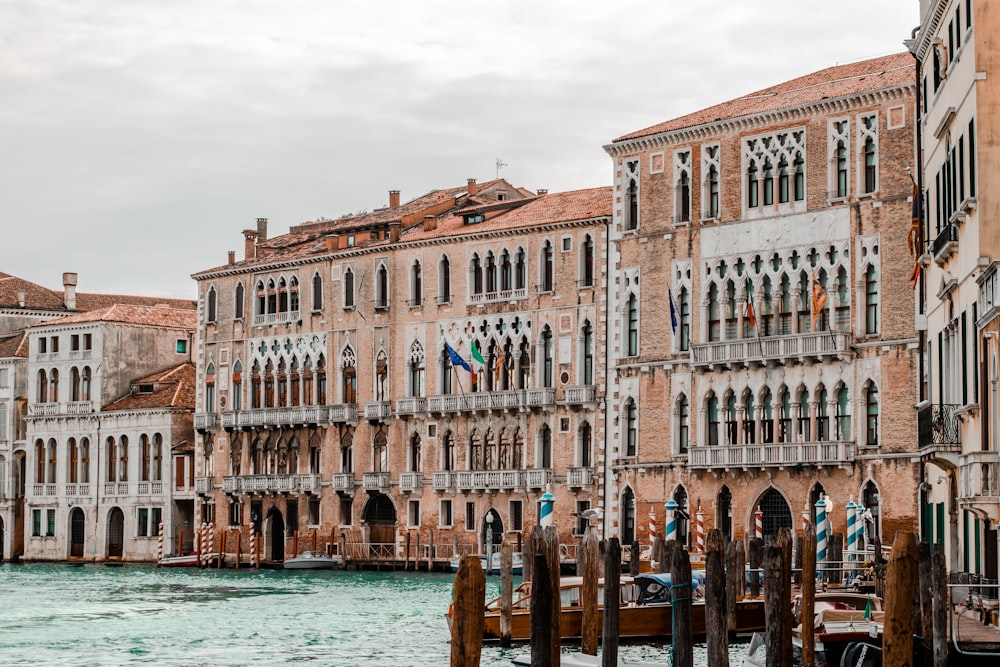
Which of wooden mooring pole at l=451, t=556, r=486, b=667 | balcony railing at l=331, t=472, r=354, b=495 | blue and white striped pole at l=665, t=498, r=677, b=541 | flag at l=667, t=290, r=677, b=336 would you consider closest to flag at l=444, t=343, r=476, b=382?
balcony railing at l=331, t=472, r=354, b=495

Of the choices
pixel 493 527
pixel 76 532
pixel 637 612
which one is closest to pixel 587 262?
pixel 493 527

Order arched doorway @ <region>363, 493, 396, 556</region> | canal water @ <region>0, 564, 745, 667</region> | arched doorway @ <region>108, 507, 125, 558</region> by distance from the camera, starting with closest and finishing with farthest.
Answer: canal water @ <region>0, 564, 745, 667</region>, arched doorway @ <region>363, 493, 396, 556</region>, arched doorway @ <region>108, 507, 125, 558</region>

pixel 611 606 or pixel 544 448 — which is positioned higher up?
pixel 544 448

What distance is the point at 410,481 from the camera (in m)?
48.7

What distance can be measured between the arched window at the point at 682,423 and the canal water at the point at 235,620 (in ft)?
19.0

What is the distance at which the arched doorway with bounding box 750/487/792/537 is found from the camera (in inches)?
1606

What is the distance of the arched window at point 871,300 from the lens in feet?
130

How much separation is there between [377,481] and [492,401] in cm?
414

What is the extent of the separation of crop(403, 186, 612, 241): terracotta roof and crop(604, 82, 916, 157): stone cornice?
1.85 metres

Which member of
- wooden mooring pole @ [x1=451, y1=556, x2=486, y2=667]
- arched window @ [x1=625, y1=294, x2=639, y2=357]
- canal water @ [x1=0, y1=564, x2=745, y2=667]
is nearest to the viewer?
wooden mooring pole @ [x1=451, y1=556, x2=486, y2=667]

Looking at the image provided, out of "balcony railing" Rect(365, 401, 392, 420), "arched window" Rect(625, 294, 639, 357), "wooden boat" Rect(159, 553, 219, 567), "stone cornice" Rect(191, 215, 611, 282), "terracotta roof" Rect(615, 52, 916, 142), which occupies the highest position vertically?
"terracotta roof" Rect(615, 52, 916, 142)

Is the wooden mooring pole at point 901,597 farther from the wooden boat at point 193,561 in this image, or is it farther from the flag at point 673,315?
the wooden boat at point 193,561

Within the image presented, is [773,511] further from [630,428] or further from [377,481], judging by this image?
[377,481]

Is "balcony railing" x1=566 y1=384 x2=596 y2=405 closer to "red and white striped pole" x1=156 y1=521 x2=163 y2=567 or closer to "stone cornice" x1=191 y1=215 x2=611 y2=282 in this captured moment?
"stone cornice" x1=191 y1=215 x2=611 y2=282
